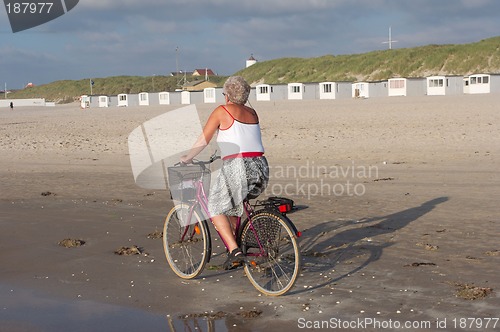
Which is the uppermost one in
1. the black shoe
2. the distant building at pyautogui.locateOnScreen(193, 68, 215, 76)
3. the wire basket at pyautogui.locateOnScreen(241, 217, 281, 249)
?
the distant building at pyautogui.locateOnScreen(193, 68, 215, 76)

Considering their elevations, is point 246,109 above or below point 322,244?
above

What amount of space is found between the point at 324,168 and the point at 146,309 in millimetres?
9914

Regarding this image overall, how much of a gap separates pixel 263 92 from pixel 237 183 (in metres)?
82.4

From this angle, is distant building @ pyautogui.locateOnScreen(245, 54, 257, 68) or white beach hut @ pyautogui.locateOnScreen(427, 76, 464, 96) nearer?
white beach hut @ pyautogui.locateOnScreen(427, 76, 464, 96)

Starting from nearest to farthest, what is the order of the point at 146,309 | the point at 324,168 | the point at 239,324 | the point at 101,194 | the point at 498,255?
the point at 239,324 < the point at 146,309 < the point at 498,255 < the point at 101,194 < the point at 324,168

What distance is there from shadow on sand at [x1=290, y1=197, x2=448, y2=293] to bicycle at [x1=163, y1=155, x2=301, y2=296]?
33 centimetres

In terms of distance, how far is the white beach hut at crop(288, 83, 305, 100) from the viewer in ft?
275

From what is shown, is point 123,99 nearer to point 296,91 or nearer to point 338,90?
point 296,91

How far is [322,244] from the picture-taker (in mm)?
7777

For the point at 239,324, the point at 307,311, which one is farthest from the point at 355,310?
the point at 239,324

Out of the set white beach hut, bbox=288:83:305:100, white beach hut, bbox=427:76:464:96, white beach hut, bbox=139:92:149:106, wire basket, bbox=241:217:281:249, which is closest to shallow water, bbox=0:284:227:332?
wire basket, bbox=241:217:281:249

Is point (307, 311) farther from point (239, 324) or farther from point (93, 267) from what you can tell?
point (93, 267)

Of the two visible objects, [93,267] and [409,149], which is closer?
[93,267]

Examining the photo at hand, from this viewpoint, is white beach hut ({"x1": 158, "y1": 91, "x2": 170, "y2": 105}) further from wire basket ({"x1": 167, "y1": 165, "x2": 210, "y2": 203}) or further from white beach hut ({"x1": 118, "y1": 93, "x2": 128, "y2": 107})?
wire basket ({"x1": 167, "y1": 165, "x2": 210, "y2": 203})
